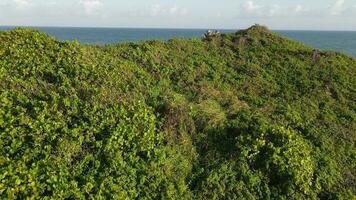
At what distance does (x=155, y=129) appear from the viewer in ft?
49.4

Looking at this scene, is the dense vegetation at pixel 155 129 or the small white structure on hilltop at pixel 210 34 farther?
the small white structure on hilltop at pixel 210 34

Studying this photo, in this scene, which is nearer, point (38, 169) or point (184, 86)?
point (38, 169)

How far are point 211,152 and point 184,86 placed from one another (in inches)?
242

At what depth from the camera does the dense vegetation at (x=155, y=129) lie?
491 inches

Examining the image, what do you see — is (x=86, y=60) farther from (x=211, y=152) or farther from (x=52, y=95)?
(x=211, y=152)

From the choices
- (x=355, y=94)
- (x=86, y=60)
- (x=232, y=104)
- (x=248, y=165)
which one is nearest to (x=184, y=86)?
(x=232, y=104)

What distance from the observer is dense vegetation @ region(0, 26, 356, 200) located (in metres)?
12.5

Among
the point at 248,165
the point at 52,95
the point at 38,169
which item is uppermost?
the point at 52,95

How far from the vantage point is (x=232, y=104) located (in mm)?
19922

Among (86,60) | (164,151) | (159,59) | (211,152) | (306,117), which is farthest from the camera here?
(159,59)

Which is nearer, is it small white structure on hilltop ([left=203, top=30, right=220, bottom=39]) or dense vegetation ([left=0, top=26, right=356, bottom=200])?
dense vegetation ([left=0, top=26, right=356, bottom=200])

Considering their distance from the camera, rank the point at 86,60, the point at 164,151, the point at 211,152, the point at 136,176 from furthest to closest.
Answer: the point at 86,60 < the point at 211,152 < the point at 164,151 < the point at 136,176

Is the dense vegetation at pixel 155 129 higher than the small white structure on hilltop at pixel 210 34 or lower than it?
lower

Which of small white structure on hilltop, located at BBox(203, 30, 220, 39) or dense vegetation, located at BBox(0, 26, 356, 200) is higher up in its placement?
small white structure on hilltop, located at BBox(203, 30, 220, 39)
